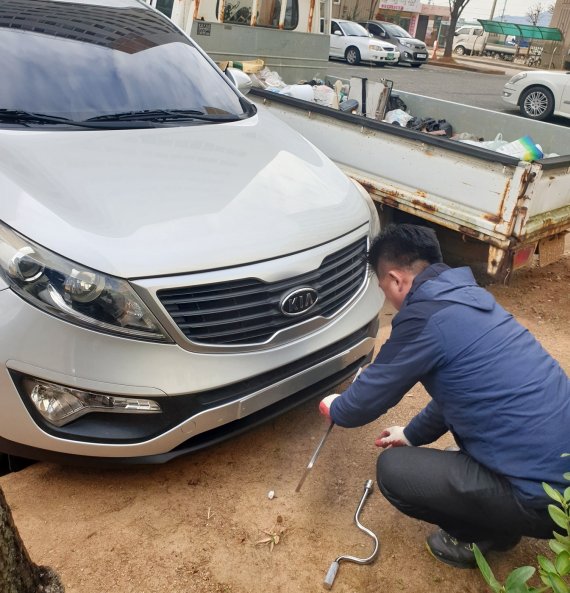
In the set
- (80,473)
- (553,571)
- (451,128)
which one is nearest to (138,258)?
(80,473)

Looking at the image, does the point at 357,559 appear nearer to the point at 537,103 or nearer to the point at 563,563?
the point at 563,563

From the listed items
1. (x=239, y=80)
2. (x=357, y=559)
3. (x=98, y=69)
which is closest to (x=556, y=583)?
(x=357, y=559)

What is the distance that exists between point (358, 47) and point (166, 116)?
2106cm

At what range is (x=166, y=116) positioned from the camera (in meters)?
3.30

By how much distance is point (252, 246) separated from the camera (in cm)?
241

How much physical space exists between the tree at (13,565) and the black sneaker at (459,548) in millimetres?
1424

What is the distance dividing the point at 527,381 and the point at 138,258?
1395mm

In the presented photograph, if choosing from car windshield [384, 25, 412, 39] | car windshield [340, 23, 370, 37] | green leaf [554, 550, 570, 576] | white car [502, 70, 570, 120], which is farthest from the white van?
car windshield [384, 25, 412, 39]

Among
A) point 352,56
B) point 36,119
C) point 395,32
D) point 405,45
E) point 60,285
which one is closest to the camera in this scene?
point 60,285

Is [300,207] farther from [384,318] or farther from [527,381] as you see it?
[384,318]

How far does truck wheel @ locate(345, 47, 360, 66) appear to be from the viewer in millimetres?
22625

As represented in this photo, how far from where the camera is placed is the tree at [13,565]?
1.73 metres

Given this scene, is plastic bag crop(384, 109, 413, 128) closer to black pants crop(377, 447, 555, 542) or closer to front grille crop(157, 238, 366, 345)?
front grille crop(157, 238, 366, 345)

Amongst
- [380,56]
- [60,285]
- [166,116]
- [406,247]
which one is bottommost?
[380,56]
